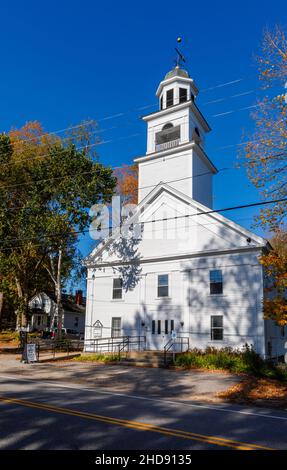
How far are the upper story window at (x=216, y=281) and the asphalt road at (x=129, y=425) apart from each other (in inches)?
509

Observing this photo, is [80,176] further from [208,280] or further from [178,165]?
[208,280]

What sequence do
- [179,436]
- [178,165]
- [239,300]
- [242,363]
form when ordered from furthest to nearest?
[178,165] < [239,300] < [242,363] < [179,436]

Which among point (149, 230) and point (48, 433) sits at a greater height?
point (149, 230)

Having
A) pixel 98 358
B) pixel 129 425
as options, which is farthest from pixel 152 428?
pixel 98 358

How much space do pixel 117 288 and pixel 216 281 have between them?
7207 millimetres

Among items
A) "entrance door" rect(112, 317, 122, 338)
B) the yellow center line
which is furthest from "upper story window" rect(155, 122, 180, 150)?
the yellow center line

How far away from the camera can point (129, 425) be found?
7629mm

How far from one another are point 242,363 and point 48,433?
14.4m

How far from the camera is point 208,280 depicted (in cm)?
2411

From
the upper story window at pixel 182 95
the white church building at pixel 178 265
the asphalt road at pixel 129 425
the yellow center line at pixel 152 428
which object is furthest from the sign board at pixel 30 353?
the upper story window at pixel 182 95

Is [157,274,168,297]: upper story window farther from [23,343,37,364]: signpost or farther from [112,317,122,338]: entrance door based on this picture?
[23,343,37,364]: signpost

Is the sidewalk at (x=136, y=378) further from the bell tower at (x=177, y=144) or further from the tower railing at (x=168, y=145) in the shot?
the tower railing at (x=168, y=145)

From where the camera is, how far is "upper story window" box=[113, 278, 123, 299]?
2742 centimetres
